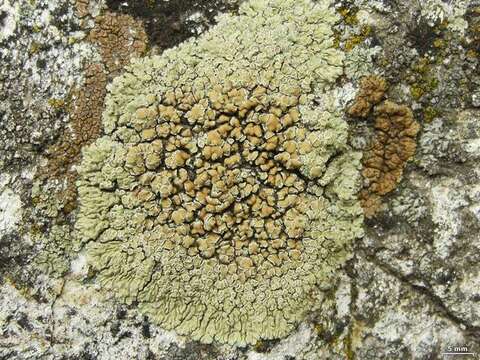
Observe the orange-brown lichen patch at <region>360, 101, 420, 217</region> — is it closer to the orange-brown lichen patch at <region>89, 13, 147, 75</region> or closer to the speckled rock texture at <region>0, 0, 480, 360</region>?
the speckled rock texture at <region>0, 0, 480, 360</region>

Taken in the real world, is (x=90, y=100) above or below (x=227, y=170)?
above

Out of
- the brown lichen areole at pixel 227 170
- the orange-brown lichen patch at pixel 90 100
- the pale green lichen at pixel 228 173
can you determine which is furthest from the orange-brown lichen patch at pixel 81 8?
the brown lichen areole at pixel 227 170

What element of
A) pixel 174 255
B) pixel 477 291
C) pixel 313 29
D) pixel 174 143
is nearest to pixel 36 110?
pixel 174 143

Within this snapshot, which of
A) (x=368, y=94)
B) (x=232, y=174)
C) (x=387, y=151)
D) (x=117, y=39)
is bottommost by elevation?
(x=232, y=174)

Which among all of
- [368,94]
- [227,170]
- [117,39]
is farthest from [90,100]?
[368,94]

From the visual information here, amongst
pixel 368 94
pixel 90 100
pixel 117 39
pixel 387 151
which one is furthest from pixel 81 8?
pixel 387 151

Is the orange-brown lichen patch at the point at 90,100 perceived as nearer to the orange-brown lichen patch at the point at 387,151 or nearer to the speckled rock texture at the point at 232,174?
the speckled rock texture at the point at 232,174

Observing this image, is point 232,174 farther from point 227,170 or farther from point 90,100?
point 90,100
